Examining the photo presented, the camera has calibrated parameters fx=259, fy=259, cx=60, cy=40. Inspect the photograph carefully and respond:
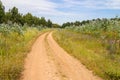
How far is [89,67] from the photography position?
1440 centimetres

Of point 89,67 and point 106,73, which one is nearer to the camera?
point 106,73

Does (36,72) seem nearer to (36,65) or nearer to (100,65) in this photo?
(36,65)

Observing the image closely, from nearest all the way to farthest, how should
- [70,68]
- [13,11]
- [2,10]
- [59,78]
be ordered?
[59,78]
[70,68]
[2,10]
[13,11]

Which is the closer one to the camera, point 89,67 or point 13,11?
point 89,67

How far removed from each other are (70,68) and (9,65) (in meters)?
3.24

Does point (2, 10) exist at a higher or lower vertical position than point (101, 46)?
higher

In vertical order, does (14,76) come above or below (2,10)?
below

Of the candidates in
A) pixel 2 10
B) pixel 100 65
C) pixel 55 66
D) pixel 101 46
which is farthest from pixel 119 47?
pixel 2 10

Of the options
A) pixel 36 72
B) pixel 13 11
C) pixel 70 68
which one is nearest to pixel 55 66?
pixel 70 68

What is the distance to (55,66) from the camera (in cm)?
1415

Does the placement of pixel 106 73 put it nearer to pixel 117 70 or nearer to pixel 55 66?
pixel 117 70

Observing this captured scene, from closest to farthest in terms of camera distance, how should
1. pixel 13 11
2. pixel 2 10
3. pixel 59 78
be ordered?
1. pixel 59 78
2. pixel 2 10
3. pixel 13 11

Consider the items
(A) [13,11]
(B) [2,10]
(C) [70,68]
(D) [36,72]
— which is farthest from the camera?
(A) [13,11]

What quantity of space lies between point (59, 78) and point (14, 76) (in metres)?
1.98
